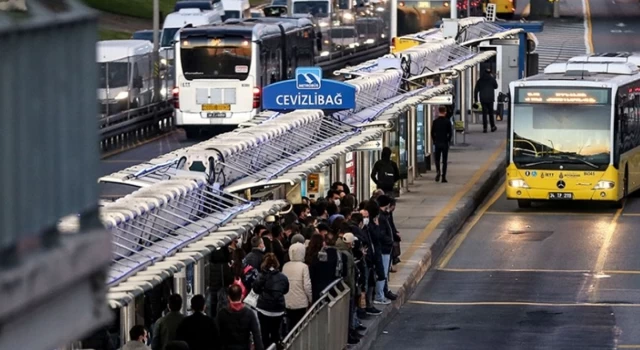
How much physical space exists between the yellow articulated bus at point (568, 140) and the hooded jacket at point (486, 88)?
32.2 feet

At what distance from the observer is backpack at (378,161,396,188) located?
27.5m

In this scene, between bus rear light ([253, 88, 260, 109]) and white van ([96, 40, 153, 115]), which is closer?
white van ([96, 40, 153, 115])

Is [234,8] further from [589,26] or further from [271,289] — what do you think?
[271,289]

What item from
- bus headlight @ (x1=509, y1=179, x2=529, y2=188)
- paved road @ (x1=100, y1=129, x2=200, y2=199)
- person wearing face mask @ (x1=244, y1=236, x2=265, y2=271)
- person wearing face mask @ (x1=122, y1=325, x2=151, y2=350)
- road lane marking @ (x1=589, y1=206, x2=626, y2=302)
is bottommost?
paved road @ (x1=100, y1=129, x2=200, y2=199)

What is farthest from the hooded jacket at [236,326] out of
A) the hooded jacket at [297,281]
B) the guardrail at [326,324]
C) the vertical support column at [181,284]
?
the hooded jacket at [297,281]

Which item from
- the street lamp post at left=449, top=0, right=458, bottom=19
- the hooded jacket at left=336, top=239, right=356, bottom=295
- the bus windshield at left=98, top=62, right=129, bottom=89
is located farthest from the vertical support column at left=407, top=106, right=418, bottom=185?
the street lamp post at left=449, top=0, right=458, bottom=19

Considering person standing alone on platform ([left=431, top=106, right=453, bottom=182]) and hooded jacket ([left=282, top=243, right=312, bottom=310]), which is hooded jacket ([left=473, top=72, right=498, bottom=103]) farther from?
hooded jacket ([left=282, top=243, right=312, bottom=310])

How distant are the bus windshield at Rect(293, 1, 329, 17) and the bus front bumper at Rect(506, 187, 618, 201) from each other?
119 feet

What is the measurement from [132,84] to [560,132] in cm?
1403

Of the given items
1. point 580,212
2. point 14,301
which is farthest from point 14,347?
point 580,212

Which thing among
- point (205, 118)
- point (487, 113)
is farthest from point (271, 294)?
point (487, 113)

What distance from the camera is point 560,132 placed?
31406 mm

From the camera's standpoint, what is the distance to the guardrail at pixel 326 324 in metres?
14.4

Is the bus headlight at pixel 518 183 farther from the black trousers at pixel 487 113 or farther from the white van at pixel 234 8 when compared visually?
the white van at pixel 234 8
